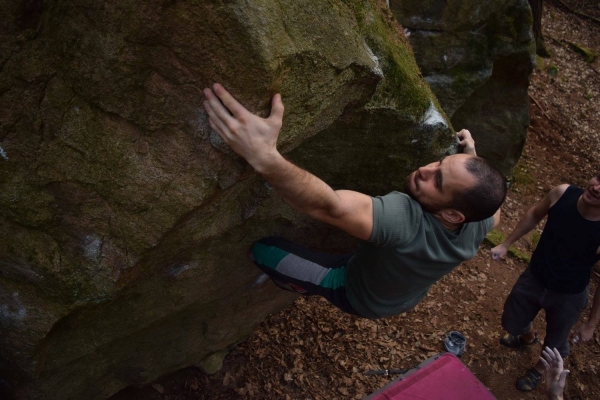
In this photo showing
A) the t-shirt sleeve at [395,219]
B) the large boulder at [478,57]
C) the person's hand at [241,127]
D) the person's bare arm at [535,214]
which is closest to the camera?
the person's hand at [241,127]

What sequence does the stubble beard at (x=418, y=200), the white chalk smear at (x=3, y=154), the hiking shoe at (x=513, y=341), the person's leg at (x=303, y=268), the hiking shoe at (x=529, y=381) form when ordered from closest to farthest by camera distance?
the white chalk smear at (x=3, y=154), the stubble beard at (x=418, y=200), the person's leg at (x=303, y=268), the hiking shoe at (x=529, y=381), the hiking shoe at (x=513, y=341)

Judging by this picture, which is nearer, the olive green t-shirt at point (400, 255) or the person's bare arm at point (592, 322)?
the olive green t-shirt at point (400, 255)

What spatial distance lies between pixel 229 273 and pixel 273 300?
1.06m

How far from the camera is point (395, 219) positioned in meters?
2.74

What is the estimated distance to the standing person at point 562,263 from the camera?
4.25 meters

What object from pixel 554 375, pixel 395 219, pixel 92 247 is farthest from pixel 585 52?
pixel 92 247

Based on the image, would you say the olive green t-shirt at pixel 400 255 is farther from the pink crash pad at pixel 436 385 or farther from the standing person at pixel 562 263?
the standing person at pixel 562 263

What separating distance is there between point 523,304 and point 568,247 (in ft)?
2.87

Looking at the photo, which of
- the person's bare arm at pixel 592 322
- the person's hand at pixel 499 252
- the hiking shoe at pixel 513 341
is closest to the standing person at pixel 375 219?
the person's hand at pixel 499 252

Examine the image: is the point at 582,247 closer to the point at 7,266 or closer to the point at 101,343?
the point at 101,343

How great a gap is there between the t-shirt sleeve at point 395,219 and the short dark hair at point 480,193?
0.23 m

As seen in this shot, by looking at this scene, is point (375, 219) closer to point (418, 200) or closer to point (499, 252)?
point (418, 200)

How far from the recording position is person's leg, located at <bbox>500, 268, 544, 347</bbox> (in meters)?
4.85

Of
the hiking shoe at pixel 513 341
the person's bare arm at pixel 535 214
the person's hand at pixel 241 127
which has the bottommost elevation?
the hiking shoe at pixel 513 341
